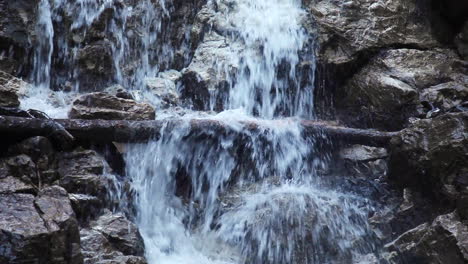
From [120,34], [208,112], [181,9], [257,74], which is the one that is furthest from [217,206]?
[181,9]

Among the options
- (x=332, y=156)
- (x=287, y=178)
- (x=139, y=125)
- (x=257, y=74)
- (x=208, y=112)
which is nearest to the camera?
(x=139, y=125)

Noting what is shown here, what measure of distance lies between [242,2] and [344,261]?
6.53 meters

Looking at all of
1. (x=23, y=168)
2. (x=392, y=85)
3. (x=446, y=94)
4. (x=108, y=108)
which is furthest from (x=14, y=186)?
(x=446, y=94)

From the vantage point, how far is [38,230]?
12.8ft

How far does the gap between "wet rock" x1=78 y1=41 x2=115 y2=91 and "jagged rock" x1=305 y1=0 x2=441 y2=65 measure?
4.13m

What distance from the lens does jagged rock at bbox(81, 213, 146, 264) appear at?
4.46m

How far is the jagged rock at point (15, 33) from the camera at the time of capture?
772 centimetres

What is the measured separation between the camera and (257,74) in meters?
9.05

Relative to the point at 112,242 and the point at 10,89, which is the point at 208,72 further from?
the point at 112,242

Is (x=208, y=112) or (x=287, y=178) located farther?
(x=208, y=112)

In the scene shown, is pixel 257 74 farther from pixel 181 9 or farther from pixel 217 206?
pixel 217 206

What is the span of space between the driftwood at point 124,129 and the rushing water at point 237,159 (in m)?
0.08

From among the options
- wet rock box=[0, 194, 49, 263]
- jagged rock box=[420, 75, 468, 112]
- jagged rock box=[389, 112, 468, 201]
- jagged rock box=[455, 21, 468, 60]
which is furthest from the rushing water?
jagged rock box=[455, 21, 468, 60]

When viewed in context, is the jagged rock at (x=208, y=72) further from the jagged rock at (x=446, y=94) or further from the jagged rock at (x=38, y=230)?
the jagged rock at (x=38, y=230)
